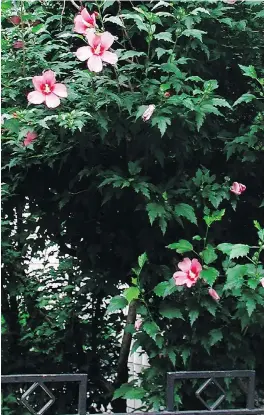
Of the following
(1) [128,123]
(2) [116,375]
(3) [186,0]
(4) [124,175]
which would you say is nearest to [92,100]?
(1) [128,123]

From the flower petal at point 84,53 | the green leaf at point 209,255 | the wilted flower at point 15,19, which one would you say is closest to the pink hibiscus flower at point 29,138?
the flower petal at point 84,53

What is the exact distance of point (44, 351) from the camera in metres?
3.18

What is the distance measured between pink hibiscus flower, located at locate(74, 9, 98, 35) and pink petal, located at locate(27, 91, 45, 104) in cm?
27

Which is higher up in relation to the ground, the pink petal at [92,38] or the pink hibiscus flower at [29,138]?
the pink petal at [92,38]

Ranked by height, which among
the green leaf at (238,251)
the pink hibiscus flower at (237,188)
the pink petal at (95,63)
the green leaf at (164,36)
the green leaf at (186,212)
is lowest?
the green leaf at (238,251)

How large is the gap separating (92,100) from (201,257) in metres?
0.74

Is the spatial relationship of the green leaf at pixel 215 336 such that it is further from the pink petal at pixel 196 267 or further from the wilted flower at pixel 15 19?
the wilted flower at pixel 15 19

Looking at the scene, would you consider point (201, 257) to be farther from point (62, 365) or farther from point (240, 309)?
point (62, 365)

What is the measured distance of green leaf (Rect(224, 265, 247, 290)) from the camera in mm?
2215

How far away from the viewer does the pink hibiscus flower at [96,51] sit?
2.15m

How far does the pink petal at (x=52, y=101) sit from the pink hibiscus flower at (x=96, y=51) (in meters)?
0.17

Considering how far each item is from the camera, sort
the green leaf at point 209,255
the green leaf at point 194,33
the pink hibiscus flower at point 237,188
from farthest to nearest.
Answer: the pink hibiscus flower at point 237,188 < the green leaf at point 209,255 < the green leaf at point 194,33

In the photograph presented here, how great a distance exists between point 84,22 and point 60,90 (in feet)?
0.85

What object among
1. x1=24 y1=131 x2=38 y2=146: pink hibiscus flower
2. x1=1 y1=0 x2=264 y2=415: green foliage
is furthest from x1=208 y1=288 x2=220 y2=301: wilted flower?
x1=24 y1=131 x2=38 y2=146: pink hibiscus flower
